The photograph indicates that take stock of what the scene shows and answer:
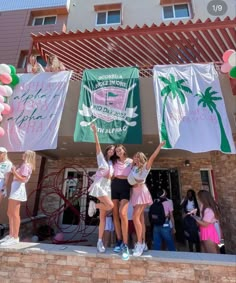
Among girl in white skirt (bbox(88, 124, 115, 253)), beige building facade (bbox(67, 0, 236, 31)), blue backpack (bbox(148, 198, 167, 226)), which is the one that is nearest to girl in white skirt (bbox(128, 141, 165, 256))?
girl in white skirt (bbox(88, 124, 115, 253))

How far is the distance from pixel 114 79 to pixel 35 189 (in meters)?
4.76

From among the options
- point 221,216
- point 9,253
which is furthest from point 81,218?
point 221,216

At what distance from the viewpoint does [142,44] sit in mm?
6020

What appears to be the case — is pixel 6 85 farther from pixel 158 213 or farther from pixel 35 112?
pixel 158 213

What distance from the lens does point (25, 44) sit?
32.3 ft

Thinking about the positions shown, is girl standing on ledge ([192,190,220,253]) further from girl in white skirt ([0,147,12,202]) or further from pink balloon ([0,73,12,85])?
pink balloon ([0,73,12,85])

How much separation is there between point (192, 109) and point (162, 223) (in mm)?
2681

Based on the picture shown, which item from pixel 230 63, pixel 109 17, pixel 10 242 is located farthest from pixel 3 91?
pixel 109 17

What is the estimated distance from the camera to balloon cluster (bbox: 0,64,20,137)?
16.4ft

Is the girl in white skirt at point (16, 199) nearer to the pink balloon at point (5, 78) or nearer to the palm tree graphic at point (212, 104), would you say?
the pink balloon at point (5, 78)

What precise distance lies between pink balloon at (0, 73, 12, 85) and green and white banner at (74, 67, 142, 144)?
1870 mm

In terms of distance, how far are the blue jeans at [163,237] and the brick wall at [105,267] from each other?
1200mm

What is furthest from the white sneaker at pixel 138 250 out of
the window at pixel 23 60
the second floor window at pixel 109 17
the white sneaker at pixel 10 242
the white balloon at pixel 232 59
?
the second floor window at pixel 109 17

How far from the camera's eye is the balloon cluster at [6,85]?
4984 mm
